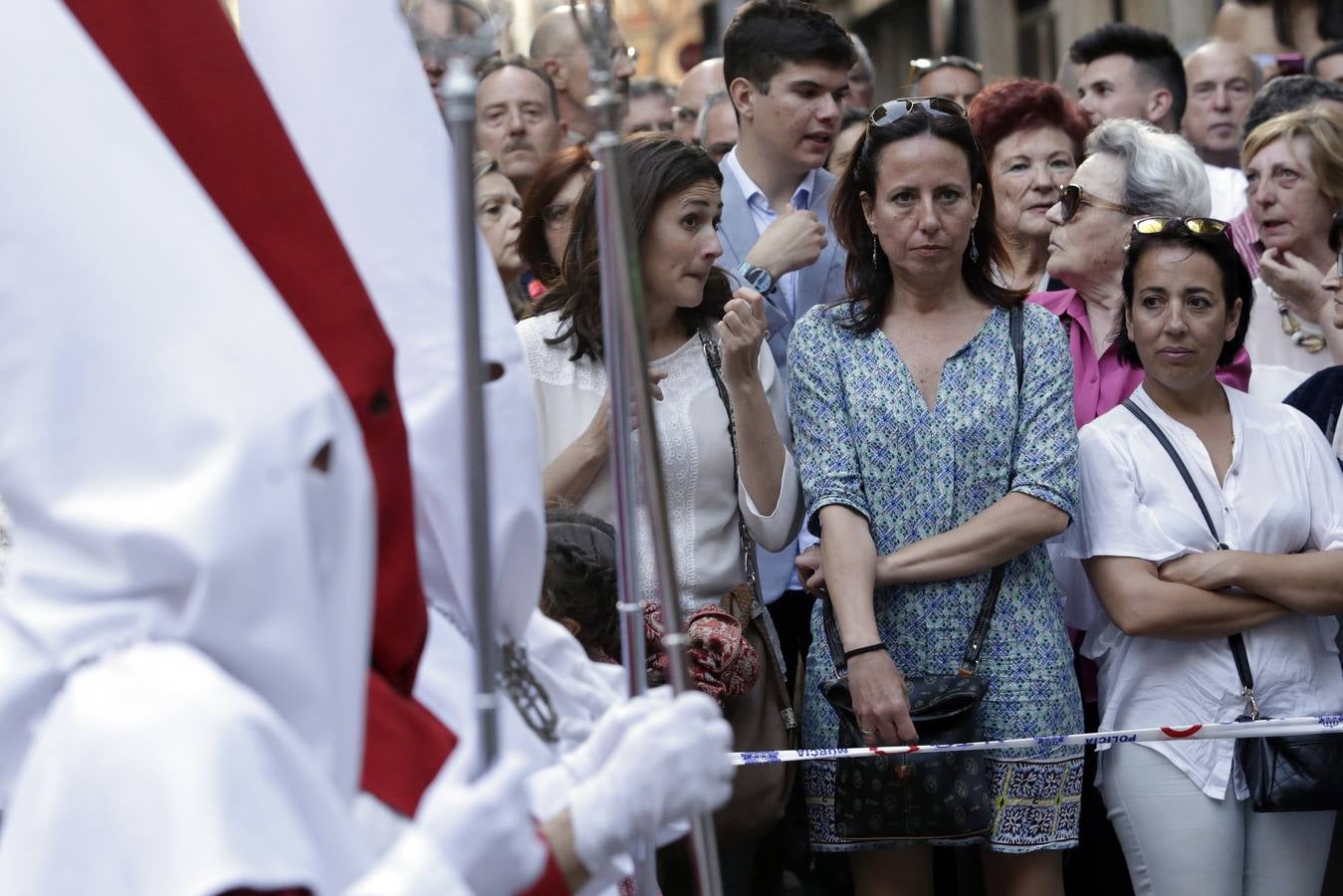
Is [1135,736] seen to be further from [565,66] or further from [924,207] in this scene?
[565,66]

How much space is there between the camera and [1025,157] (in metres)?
5.50

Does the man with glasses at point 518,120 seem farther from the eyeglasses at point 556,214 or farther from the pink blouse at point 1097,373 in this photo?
the pink blouse at point 1097,373

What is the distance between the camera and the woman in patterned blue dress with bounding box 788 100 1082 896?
13.2 feet

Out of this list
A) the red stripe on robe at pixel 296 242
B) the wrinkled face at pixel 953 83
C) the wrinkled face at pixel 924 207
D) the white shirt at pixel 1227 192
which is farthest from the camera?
the wrinkled face at pixel 953 83

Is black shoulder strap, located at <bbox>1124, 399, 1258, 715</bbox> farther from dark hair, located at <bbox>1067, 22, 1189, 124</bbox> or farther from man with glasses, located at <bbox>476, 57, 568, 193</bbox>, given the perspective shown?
man with glasses, located at <bbox>476, 57, 568, 193</bbox>

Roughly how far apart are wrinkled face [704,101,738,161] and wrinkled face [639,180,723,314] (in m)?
2.19

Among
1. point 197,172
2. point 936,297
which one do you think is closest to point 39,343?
point 197,172

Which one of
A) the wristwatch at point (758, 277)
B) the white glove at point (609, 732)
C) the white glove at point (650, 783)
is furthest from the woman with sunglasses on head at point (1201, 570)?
the white glove at point (650, 783)

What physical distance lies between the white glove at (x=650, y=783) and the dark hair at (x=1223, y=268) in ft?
8.87

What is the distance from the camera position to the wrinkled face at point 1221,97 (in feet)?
23.5

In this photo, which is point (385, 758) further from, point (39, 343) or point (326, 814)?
point (39, 343)

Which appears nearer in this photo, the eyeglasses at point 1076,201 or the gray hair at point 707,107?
the eyeglasses at point 1076,201

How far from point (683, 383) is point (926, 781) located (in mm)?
1111

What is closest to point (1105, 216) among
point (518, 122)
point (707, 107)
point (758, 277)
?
point (758, 277)
